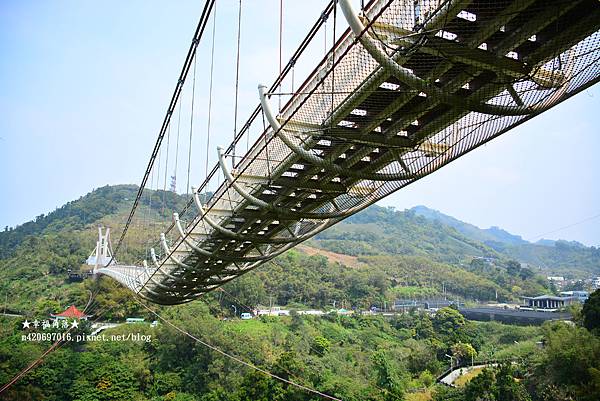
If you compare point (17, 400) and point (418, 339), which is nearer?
point (17, 400)

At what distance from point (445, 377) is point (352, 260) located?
140 ft

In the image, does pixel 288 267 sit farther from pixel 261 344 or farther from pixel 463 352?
pixel 463 352

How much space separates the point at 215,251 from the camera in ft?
25.1

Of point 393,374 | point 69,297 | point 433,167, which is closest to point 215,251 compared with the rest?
point 433,167

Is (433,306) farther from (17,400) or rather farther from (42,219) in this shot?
(42,219)

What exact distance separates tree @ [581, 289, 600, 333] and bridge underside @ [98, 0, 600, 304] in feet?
54.2

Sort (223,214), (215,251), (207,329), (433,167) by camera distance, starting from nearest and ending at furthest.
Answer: (433,167), (223,214), (215,251), (207,329)

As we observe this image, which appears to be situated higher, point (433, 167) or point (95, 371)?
point (433, 167)

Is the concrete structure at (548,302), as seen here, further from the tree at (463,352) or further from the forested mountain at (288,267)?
the tree at (463,352)

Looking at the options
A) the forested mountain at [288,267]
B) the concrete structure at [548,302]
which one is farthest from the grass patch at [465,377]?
the concrete structure at [548,302]

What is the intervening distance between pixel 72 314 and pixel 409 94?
95.6ft

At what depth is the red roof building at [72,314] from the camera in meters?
27.3

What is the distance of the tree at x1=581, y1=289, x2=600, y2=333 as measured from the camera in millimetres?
18188

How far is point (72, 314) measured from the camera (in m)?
28.2
